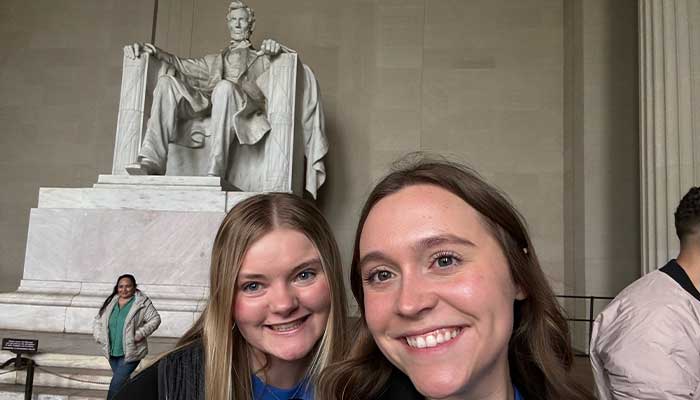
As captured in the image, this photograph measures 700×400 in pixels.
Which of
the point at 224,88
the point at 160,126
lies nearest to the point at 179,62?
the point at 224,88

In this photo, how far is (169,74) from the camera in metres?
7.11

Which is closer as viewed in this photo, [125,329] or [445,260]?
[445,260]

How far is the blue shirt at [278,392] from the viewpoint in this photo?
6.10 feet

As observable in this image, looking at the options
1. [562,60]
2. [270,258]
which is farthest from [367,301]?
[562,60]

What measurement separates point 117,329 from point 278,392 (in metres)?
2.25

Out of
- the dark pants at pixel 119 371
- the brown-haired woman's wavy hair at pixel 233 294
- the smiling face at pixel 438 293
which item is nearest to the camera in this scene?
the smiling face at pixel 438 293

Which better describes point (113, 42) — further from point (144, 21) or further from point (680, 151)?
point (680, 151)

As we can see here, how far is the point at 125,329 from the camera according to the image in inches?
146

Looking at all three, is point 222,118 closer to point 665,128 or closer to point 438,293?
point 665,128

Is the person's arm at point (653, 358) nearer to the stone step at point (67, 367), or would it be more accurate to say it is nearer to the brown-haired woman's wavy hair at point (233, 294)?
the brown-haired woman's wavy hair at point (233, 294)

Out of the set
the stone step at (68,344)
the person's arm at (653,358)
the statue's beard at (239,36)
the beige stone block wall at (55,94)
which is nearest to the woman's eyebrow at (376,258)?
the person's arm at (653,358)

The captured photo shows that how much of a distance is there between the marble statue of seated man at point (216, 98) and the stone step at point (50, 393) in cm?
301

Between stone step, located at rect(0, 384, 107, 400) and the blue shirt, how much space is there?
7.27 ft

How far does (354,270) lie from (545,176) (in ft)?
27.6
